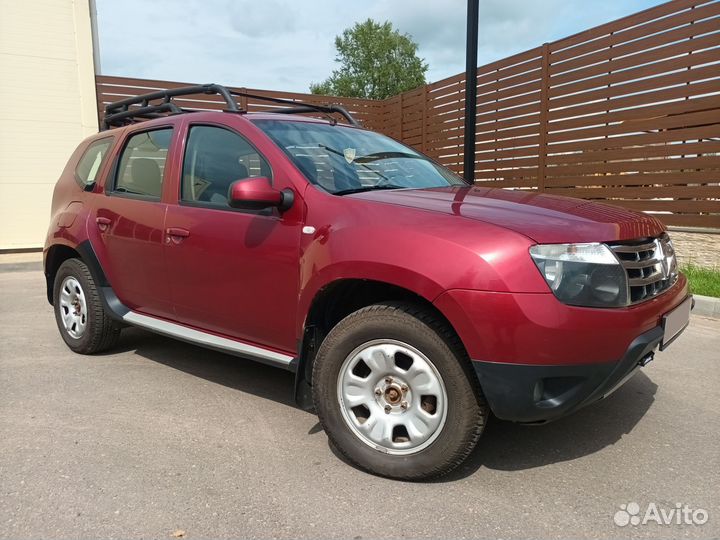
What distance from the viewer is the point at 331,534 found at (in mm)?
2127

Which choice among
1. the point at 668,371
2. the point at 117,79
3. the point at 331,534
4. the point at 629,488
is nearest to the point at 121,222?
the point at 331,534

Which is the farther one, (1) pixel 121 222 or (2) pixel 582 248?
(1) pixel 121 222

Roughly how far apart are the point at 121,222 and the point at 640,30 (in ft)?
23.0

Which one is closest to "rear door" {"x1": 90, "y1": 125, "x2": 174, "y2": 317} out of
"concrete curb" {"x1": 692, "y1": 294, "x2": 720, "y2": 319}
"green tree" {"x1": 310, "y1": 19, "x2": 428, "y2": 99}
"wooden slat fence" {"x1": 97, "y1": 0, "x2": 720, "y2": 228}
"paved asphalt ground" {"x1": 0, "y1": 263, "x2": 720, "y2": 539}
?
"paved asphalt ground" {"x1": 0, "y1": 263, "x2": 720, "y2": 539}

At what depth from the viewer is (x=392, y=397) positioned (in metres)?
2.52

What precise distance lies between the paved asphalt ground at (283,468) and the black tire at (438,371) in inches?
4.0

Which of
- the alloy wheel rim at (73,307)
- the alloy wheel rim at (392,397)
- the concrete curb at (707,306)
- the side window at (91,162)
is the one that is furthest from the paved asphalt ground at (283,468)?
the concrete curb at (707,306)

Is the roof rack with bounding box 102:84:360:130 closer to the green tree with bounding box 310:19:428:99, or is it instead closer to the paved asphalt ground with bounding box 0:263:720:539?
the paved asphalt ground with bounding box 0:263:720:539

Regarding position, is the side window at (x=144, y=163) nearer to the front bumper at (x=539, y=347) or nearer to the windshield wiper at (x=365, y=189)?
the windshield wiper at (x=365, y=189)

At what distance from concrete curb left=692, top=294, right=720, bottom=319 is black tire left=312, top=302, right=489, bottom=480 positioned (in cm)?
403

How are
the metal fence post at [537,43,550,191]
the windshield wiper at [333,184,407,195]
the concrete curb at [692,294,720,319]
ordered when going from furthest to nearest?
the metal fence post at [537,43,550,191] < the concrete curb at [692,294,720,319] < the windshield wiper at [333,184,407,195]

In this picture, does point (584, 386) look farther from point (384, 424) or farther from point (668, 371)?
point (668, 371)

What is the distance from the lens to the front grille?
7.82ft

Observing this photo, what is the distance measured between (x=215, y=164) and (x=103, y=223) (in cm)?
118
